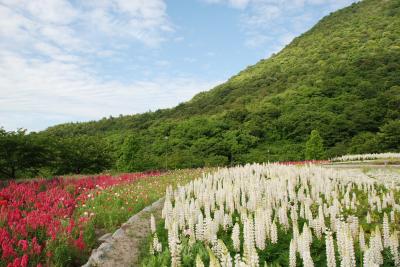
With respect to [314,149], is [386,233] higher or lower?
lower

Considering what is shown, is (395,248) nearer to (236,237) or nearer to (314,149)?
(236,237)

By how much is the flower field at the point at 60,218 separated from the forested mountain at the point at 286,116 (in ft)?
47.3

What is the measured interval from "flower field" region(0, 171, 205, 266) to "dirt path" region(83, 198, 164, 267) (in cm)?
44

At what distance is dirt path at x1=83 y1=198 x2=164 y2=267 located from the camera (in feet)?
27.3

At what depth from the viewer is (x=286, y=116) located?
55.1m

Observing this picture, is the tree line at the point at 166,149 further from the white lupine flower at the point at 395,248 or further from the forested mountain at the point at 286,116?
the white lupine flower at the point at 395,248

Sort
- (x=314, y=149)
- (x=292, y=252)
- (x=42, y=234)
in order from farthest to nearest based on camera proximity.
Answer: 1. (x=314, y=149)
2. (x=42, y=234)
3. (x=292, y=252)

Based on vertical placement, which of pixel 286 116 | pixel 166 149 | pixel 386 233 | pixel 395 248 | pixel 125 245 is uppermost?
pixel 286 116

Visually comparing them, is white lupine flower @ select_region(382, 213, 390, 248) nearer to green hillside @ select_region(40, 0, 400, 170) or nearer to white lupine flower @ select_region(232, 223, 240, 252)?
white lupine flower @ select_region(232, 223, 240, 252)

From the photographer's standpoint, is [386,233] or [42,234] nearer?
[386,233]

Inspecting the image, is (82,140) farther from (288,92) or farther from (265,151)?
(288,92)

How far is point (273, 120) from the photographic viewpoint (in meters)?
55.1

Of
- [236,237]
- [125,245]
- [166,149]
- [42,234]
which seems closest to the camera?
[236,237]

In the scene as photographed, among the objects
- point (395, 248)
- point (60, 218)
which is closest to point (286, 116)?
point (60, 218)
